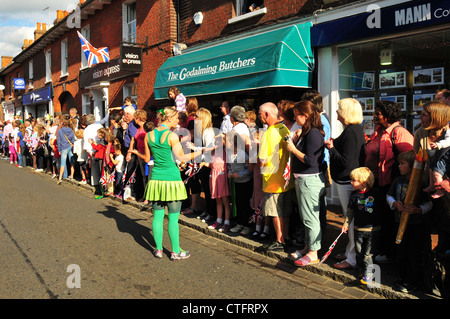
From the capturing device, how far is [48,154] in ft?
43.9

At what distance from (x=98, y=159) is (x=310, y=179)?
22.4 ft

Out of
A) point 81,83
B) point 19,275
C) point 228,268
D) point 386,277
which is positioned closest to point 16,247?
point 19,275

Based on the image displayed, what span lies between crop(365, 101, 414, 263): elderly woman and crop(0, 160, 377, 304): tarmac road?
989 millimetres

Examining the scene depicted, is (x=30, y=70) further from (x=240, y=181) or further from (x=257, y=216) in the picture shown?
(x=257, y=216)

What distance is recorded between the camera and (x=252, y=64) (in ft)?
26.3

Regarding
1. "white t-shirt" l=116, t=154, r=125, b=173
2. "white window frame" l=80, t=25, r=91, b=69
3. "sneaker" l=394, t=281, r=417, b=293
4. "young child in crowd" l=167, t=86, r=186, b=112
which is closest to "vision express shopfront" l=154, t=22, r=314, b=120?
"young child in crowd" l=167, t=86, r=186, b=112

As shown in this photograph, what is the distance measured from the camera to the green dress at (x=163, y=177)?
4832 millimetres

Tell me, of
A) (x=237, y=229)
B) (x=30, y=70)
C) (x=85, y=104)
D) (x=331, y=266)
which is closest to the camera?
(x=331, y=266)

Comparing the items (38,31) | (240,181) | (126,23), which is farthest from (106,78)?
(38,31)

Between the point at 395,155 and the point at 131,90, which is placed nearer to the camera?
the point at 395,155

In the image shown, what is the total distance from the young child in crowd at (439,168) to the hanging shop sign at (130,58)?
423 inches

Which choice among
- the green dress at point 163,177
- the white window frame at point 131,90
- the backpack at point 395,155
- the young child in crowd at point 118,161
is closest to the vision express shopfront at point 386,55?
the backpack at point 395,155

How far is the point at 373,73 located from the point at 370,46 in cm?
51

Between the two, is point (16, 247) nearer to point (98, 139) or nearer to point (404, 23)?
point (98, 139)
